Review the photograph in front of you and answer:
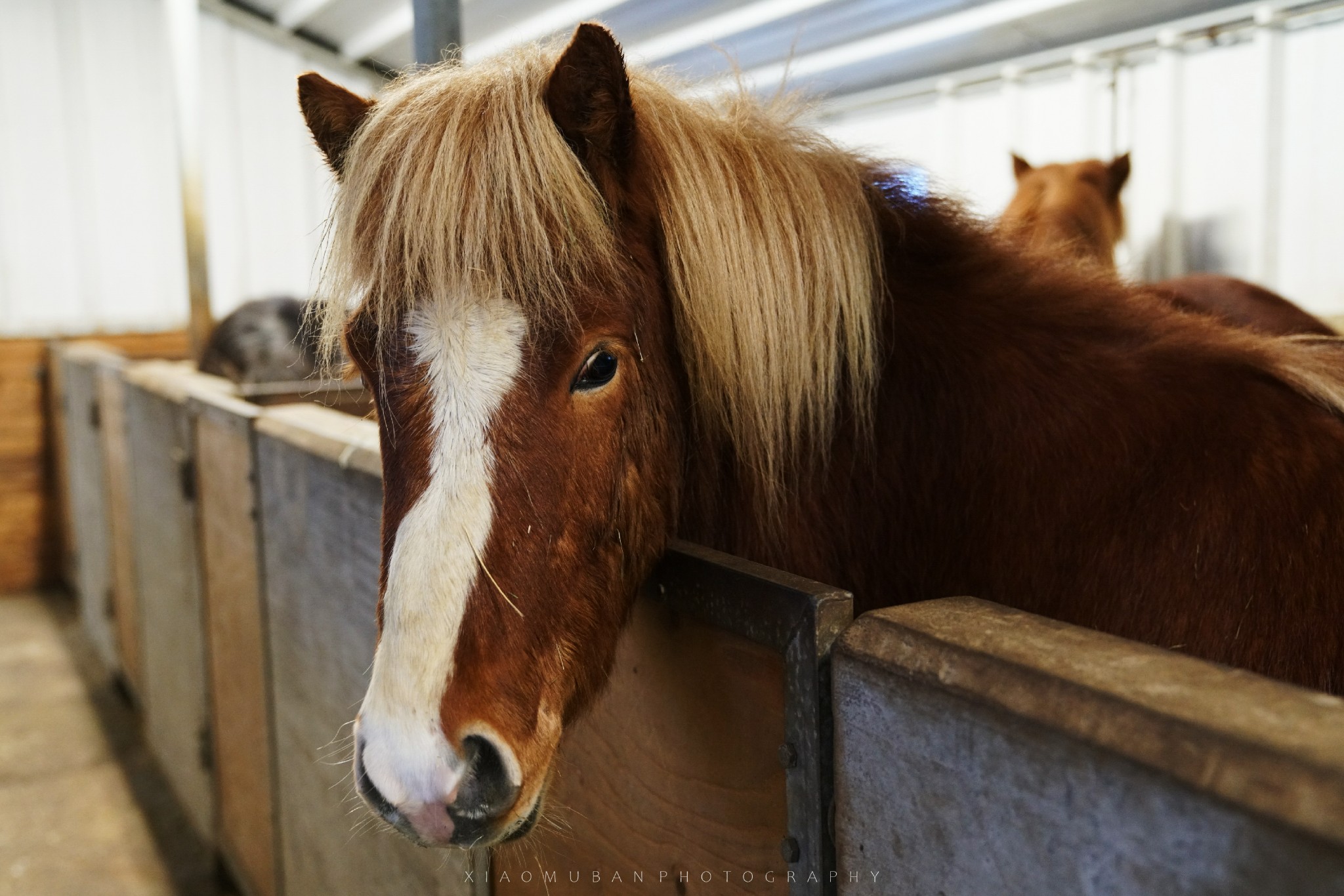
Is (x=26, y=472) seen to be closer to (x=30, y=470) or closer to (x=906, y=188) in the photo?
(x=30, y=470)

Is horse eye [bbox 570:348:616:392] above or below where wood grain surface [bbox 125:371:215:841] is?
above

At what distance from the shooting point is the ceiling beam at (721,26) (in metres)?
4.30

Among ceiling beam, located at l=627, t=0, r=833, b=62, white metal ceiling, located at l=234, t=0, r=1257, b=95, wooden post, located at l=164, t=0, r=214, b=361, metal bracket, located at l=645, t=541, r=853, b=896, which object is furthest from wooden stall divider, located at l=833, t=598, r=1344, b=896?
wooden post, located at l=164, t=0, r=214, b=361

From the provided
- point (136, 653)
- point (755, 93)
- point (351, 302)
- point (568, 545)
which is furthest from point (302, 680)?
point (136, 653)

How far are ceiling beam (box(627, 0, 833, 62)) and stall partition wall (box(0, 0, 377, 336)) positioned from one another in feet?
7.60

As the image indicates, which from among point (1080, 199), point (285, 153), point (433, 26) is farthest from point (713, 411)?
point (285, 153)

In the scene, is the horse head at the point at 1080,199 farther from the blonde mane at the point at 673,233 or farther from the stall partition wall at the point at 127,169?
the stall partition wall at the point at 127,169

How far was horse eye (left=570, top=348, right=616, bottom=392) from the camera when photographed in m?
0.95

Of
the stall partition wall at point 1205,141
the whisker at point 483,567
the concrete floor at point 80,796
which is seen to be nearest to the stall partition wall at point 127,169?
the concrete floor at point 80,796

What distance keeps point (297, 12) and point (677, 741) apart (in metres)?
6.60

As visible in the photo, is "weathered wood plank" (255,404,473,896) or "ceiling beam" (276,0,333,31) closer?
"weathered wood plank" (255,404,473,896)

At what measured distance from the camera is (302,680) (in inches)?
78.6

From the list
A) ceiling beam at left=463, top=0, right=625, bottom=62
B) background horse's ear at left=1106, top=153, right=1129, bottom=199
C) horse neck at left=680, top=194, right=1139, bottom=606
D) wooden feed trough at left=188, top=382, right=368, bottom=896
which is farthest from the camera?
A: ceiling beam at left=463, top=0, right=625, bottom=62

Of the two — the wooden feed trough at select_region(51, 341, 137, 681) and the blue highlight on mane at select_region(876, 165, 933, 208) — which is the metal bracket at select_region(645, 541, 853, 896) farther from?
the wooden feed trough at select_region(51, 341, 137, 681)
